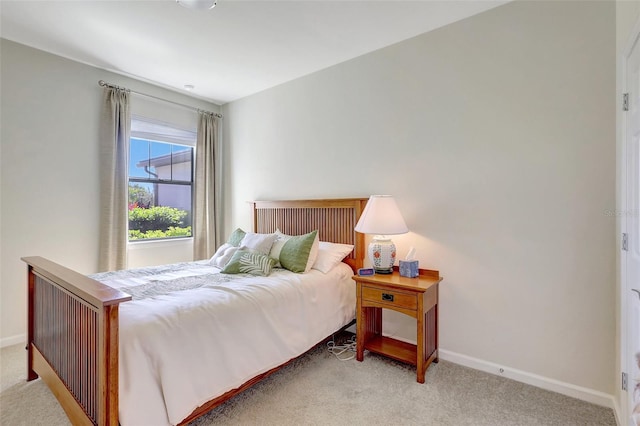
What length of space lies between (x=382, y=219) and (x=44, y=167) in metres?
3.16

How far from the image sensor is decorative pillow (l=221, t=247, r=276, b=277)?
2.46 m

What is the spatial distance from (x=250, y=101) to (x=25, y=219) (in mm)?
2620

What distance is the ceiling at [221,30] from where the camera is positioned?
2188 millimetres

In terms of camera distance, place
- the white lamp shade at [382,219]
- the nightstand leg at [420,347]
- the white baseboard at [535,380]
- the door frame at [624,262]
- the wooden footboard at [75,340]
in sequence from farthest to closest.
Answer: the white lamp shade at [382,219] < the nightstand leg at [420,347] < the white baseboard at [535,380] < the door frame at [624,262] < the wooden footboard at [75,340]

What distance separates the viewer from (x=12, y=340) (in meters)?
2.66

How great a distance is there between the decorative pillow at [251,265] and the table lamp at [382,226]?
32.0 inches

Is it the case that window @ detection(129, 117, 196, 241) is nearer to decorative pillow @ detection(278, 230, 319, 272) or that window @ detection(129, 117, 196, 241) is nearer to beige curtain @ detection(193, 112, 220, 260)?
beige curtain @ detection(193, 112, 220, 260)

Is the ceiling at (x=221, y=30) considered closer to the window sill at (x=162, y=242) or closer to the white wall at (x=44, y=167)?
the white wall at (x=44, y=167)

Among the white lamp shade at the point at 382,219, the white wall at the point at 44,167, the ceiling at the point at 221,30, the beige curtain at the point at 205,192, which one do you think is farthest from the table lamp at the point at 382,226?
the white wall at the point at 44,167

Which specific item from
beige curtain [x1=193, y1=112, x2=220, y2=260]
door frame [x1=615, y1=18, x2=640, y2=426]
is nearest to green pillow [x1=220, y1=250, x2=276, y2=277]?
beige curtain [x1=193, y1=112, x2=220, y2=260]

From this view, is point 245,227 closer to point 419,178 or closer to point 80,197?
point 80,197

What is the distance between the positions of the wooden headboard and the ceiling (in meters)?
1.42

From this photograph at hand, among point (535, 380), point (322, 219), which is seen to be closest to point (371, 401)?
point (535, 380)

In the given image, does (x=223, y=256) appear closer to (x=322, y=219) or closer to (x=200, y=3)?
(x=322, y=219)
